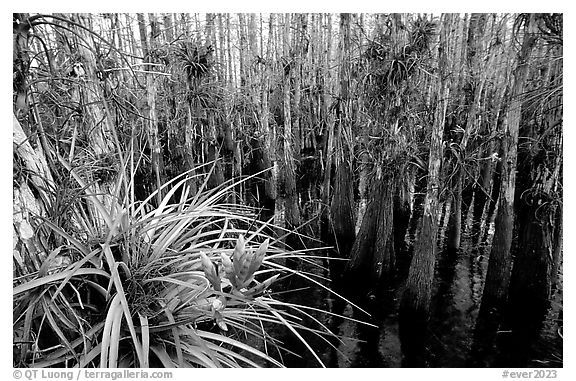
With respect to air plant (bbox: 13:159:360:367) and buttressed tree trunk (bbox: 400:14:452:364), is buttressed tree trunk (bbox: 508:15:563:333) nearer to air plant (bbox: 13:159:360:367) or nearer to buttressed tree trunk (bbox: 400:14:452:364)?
buttressed tree trunk (bbox: 400:14:452:364)

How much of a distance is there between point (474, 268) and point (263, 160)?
1367mm

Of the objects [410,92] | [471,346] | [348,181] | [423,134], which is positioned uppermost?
[410,92]

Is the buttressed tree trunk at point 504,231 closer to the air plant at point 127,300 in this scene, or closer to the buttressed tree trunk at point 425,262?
the buttressed tree trunk at point 425,262

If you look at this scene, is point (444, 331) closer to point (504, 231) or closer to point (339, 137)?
point (504, 231)

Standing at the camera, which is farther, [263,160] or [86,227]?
[263,160]

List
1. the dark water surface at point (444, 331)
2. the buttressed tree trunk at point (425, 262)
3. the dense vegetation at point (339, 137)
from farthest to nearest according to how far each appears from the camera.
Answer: the buttressed tree trunk at point (425, 262) < the dark water surface at point (444, 331) < the dense vegetation at point (339, 137)

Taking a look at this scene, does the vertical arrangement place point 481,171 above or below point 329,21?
below

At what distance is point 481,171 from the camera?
2375 millimetres

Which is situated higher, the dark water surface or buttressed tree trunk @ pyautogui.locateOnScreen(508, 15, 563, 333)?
buttressed tree trunk @ pyautogui.locateOnScreen(508, 15, 563, 333)

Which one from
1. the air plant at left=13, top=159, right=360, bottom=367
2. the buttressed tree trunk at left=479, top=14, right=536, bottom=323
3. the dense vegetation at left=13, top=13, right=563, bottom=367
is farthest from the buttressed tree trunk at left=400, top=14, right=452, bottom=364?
the air plant at left=13, top=159, right=360, bottom=367

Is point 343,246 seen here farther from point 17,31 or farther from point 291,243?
point 17,31

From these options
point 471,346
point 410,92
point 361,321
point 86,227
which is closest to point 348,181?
point 410,92

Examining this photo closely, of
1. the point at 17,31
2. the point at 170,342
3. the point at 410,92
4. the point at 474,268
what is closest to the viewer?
the point at 170,342

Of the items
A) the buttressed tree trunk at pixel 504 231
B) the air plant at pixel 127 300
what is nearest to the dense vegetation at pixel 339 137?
the buttressed tree trunk at pixel 504 231
